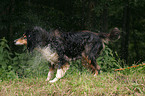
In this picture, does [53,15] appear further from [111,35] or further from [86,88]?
[86,88]

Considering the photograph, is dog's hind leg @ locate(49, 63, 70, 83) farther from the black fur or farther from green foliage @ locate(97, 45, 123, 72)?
green foliage @ locate(97, 45, 123, 72)

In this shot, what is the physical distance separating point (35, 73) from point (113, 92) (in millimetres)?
2567

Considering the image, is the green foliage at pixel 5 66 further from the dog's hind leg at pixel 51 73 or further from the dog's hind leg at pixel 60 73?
the dog's hind leg at pixel 60 73

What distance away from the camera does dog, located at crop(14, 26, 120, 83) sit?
14.4ft

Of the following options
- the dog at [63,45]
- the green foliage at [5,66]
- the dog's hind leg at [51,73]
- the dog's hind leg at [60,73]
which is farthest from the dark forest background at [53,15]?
the dog's hind leg at [60,73]

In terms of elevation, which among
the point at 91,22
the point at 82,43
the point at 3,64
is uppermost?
the point at 91,22

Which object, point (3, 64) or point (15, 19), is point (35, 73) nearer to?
point (3, 64)

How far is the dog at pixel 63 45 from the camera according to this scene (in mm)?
4402

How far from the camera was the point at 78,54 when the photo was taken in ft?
16.3

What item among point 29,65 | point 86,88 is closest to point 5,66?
point 29,65

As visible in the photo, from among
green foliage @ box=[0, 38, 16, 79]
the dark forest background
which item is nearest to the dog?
green foliage @ box=[0, 38, 16, 79]

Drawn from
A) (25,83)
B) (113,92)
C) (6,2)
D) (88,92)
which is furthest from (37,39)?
(6,2)

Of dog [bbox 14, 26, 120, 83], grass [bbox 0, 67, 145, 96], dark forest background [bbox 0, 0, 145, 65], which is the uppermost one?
dark forest background [bbox 0, 0, 145, 65]

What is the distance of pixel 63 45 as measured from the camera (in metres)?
4.73
